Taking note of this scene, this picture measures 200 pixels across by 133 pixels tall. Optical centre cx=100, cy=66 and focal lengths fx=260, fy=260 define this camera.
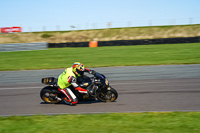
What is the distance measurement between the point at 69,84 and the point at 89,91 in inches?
28.5

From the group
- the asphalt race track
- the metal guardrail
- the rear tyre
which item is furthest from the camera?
the metal guardrail

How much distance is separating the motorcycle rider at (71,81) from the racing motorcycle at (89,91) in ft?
0.56

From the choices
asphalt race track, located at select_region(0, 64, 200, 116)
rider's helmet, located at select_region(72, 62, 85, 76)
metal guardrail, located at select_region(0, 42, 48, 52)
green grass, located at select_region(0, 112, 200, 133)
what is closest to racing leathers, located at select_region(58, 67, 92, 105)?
rider's helmet, located at select_region(72, 62, 85, 76)

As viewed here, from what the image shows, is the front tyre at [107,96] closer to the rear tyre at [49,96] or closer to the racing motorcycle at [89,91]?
the racing motorcycle at [89,91]

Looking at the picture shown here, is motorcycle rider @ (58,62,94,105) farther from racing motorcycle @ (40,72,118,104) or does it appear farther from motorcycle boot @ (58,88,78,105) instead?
racing motorcycle @ (40,72,118,104)

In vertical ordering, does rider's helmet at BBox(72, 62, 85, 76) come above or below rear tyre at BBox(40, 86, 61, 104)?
above

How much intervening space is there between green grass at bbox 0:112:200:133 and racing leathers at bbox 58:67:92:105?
57.8 inches

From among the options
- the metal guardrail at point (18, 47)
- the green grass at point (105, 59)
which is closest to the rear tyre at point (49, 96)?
the green grass at point (105, 59)

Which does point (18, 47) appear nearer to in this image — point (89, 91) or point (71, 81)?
point (71, 81)

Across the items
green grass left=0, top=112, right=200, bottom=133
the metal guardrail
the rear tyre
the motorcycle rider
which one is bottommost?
green grass left=0, top=112, right=200, bottom=133

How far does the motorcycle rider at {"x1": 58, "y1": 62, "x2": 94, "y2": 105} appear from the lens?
823cm

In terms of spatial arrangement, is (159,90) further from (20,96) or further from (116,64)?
(116,64)

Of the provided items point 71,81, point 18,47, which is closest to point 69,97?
point 71,81

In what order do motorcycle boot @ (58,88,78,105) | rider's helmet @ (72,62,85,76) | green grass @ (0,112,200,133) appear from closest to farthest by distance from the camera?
green grass @ (0,112,200,133) < rider's helmet @ (72,62,85,76) < motorcycle boot @ (58,88,78,105)
